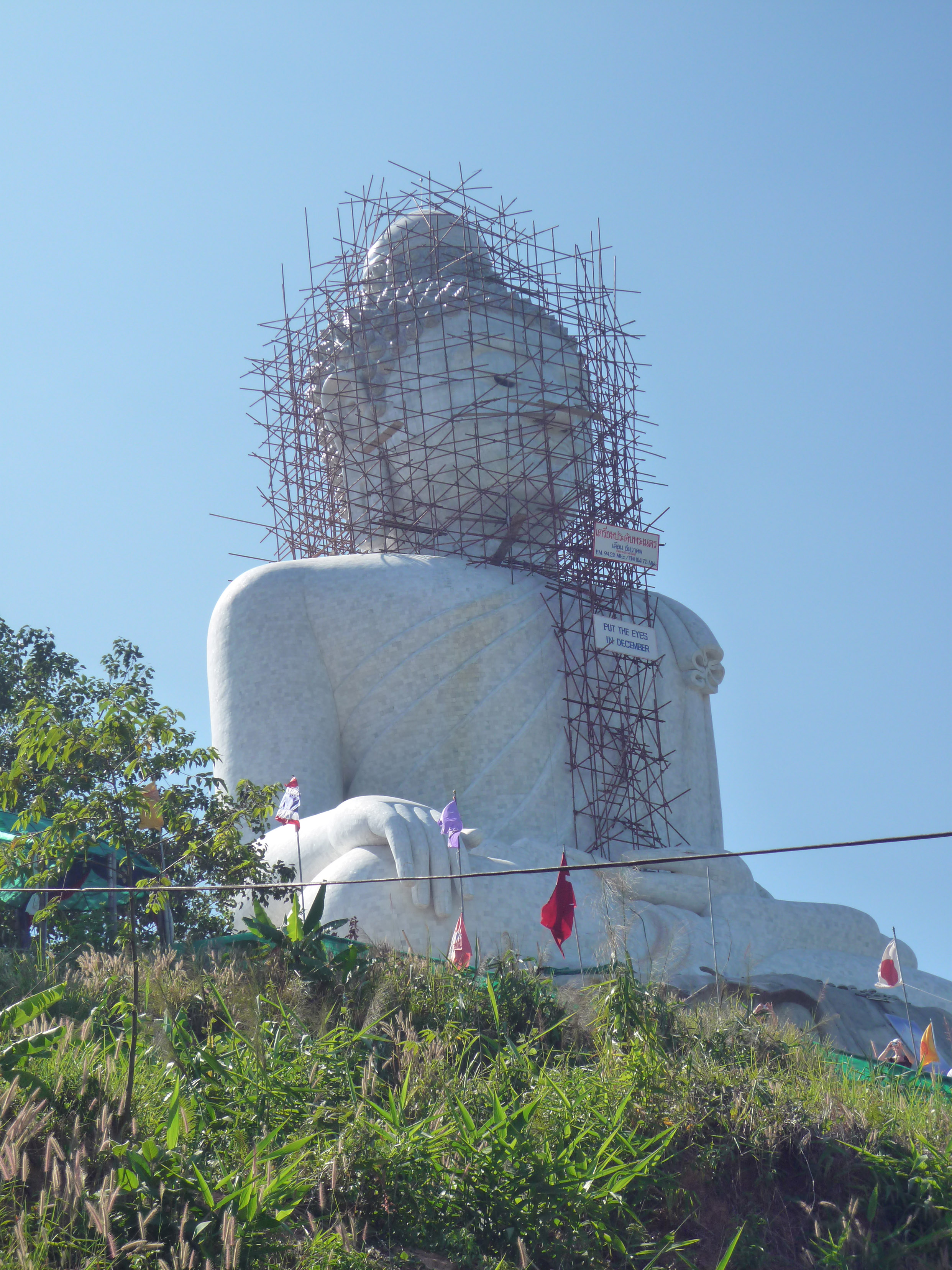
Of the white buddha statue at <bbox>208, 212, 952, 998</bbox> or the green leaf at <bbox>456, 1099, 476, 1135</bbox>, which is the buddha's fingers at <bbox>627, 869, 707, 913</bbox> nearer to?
the white buddha statue at <bbox>208, 212, 952, 998</bbox>

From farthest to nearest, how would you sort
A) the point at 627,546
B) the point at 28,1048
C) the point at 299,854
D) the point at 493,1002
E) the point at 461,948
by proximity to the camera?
the point at 627,546 → the point at 299,854 → the point at 461,948 → the point at 493,1002 → the point at 28,1048

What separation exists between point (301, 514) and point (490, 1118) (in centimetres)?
1155

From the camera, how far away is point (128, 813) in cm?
931

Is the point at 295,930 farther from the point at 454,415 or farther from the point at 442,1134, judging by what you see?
the point at 454,415

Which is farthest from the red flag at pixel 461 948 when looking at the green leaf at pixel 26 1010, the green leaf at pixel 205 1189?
the green leaf at pixel 205 1189

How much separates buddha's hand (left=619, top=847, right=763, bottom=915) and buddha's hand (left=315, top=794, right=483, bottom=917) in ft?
4.38

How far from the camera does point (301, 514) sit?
17.2 meters

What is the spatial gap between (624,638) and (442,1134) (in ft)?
30.0

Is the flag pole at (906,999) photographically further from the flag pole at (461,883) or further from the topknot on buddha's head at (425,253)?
the topknot on buddha's head at (425,253)

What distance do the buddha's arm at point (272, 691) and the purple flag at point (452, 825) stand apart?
1952 millimetres

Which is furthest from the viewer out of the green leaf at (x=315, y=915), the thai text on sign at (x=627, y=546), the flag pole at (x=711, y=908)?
the thai text on sign at (x=627, y=546)

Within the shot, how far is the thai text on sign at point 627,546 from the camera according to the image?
15352 mm

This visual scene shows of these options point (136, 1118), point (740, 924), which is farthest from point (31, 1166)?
point (740, 924)

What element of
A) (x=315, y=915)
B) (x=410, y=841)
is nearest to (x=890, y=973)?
(x=410, y=841)
